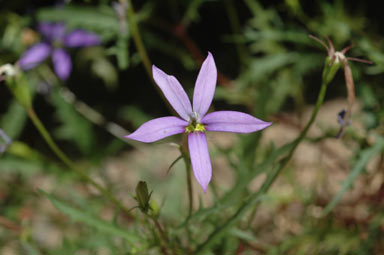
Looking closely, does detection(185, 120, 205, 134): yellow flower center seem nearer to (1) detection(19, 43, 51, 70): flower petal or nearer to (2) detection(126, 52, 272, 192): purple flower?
(2) detection(126, 52, 272, 192): purple flower

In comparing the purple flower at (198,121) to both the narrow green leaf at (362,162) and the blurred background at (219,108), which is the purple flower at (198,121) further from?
the narrow green leaf at (362,162)

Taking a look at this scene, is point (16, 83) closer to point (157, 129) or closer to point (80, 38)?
point (157, 129)

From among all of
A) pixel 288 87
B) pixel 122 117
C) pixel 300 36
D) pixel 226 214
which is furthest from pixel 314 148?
pixel 122 117

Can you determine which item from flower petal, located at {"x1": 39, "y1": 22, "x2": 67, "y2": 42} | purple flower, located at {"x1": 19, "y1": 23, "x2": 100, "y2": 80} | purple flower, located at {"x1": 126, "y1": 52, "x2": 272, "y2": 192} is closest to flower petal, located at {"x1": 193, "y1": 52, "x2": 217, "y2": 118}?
purple flower, located at {"x1": 126, "y1": 52, "x2": 272, "y2": 192}

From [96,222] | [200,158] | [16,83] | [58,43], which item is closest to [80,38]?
[58,43]

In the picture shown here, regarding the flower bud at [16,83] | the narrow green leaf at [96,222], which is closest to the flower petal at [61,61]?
Answer: the flower bud at [16,83]

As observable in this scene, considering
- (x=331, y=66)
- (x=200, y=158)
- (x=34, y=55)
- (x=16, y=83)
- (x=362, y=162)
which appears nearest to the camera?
(x=200, y=158)
